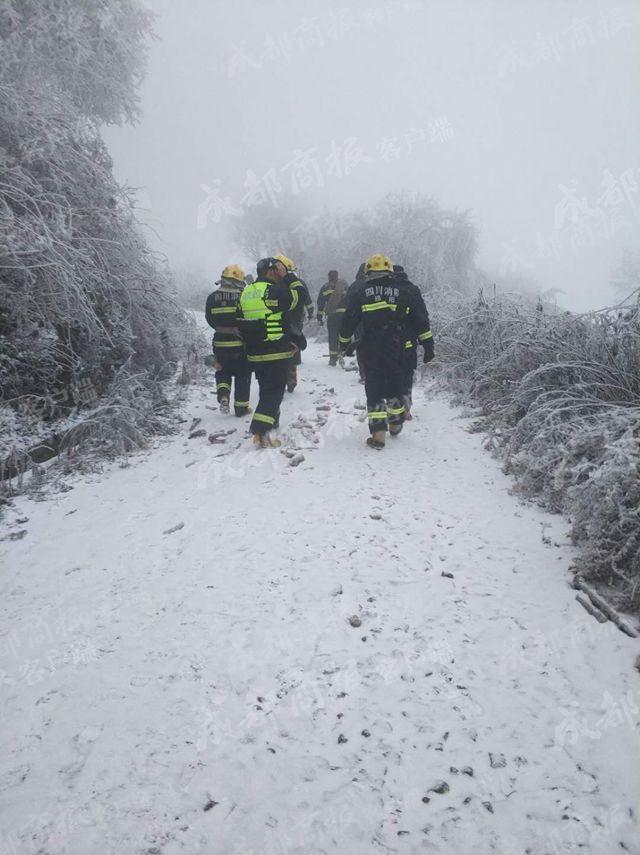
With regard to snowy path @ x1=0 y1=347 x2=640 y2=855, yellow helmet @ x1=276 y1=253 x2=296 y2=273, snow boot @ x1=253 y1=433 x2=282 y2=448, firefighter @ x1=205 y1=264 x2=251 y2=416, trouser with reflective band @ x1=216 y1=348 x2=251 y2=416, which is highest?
yellow helmet @ x1=276 y1=253 x2=296 y2=273

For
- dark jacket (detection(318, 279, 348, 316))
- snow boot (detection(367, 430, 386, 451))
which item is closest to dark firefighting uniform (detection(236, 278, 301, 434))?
snow boot (detection(367, 430, 386, 451))

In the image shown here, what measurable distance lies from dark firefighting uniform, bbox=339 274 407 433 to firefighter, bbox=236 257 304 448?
854 millimetres

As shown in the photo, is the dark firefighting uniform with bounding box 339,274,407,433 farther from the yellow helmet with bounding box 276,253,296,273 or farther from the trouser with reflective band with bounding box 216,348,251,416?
the trouser with reflective band with bounding box 216,348,251,416

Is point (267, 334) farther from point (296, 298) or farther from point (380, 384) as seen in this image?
point (380, 384)

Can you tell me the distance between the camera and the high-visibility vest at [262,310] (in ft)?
16.2

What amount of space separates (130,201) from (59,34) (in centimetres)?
600

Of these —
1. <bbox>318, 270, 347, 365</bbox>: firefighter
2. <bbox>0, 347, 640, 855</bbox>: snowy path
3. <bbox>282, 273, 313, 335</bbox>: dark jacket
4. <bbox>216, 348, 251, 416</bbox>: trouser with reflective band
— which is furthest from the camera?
<bbox>318, 270, 347, 365</bbox>: firefighter

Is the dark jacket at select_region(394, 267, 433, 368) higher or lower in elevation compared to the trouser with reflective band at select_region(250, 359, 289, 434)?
higher

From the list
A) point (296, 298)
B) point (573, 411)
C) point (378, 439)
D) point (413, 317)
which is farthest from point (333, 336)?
point (573, 411)

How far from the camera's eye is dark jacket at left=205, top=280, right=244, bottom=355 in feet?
19.3

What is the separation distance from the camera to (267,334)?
196 inches

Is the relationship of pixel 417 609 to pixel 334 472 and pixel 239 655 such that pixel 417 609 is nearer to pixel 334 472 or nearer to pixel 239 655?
pixel 239 655

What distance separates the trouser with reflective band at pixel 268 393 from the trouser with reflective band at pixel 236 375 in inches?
37.1

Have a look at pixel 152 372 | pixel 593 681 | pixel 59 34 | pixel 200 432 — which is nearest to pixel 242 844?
pixel 593 681
